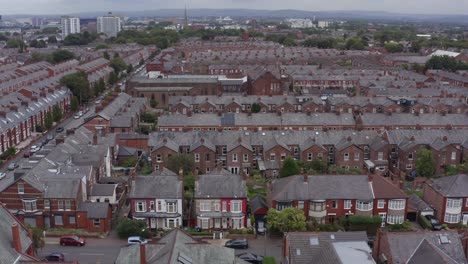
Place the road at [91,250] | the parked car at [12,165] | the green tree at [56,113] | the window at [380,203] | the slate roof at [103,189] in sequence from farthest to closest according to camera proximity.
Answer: the green tree at [56,113] < the parked car at [12,165] < the slate roof at [103,189] < the window at [380,203] < the road at [91,250]

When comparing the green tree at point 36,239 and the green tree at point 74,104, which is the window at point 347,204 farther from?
the green tree at point 74,104

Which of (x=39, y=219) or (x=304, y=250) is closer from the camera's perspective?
(x=304, y=250)

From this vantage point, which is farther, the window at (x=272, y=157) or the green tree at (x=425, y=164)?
the window at (x=272, y=157)

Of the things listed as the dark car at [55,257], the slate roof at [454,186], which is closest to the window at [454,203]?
the slate roof at [454,186]

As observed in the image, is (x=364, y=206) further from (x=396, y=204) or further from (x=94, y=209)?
(x=94, y=209)

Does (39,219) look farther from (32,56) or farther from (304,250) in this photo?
(32,56)

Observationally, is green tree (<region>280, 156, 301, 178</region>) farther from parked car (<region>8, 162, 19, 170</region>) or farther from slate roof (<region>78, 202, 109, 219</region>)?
parked car (<region>8, 162, 19, 170</region>)

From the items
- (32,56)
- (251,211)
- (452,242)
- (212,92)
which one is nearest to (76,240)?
(251,211)
